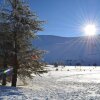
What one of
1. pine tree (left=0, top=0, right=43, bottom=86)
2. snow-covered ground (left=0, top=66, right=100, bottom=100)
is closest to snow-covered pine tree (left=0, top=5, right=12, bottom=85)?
pine tree (left=0, top=0, right=43, bottom=86)

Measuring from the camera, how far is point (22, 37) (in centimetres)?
2716

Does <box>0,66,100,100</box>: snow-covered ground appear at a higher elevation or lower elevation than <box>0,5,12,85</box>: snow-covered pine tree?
lower

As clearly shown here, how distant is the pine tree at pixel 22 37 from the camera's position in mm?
26656

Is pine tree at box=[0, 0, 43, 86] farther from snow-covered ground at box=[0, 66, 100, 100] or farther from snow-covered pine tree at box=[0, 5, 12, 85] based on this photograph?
snow-covered ground at box=[0, 66, 100, 100]

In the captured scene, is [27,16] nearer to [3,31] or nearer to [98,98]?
[3,31]

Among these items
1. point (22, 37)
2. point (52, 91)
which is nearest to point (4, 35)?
point (22, 37)

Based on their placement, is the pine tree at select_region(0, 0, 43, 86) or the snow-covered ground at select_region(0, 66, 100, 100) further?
the pine tree at select_region(0, 0, 43, 86)

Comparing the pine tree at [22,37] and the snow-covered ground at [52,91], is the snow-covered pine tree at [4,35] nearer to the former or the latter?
the pine tree at [22,37]

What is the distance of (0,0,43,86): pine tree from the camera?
26.7 metres

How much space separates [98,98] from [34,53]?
9.16 meters

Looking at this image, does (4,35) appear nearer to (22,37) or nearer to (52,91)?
(22,37)

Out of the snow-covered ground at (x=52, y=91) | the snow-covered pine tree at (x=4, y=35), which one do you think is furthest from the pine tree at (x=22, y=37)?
the snow-covered ground at (x=52, y=91)

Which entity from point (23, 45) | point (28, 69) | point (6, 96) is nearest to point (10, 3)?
point (23, 45)

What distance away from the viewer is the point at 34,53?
2736 cm
